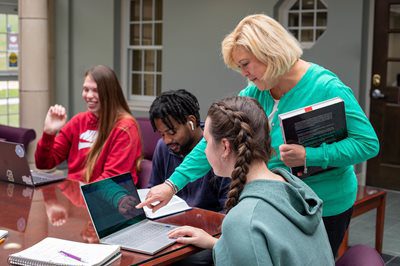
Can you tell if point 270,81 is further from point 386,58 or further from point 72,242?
point 386,58

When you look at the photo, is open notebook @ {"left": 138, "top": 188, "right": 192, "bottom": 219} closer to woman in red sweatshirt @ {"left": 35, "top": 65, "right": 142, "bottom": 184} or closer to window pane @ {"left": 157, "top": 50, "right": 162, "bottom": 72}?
woman in red sweatshirt @ {"left": 35, "top": 65, "right": 142, "bottom": 184}

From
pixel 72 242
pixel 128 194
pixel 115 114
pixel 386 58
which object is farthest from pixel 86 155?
pixel 386 58

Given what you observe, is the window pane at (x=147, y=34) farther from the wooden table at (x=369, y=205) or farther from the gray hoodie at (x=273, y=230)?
the gray hoodie at (x=273, y=230)

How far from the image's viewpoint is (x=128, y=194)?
2.45 m

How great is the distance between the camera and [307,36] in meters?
6.48

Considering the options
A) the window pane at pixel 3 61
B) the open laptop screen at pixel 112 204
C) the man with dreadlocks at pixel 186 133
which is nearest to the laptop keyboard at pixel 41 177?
the man with dreadlocks at pixel 186 133

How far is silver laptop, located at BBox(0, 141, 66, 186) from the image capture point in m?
3.09

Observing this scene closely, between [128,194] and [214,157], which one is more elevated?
[214,157]

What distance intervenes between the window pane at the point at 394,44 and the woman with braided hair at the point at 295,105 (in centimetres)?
401

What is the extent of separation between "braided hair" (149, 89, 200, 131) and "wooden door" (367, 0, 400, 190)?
12.3 feet

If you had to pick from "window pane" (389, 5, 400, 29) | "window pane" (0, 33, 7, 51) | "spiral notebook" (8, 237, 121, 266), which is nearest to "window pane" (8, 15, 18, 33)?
"window pane" (0, 33, 7, 51)

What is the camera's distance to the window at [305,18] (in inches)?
250

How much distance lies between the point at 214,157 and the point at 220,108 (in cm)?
14

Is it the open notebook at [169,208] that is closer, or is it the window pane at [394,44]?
the open notebook at [169,208]
